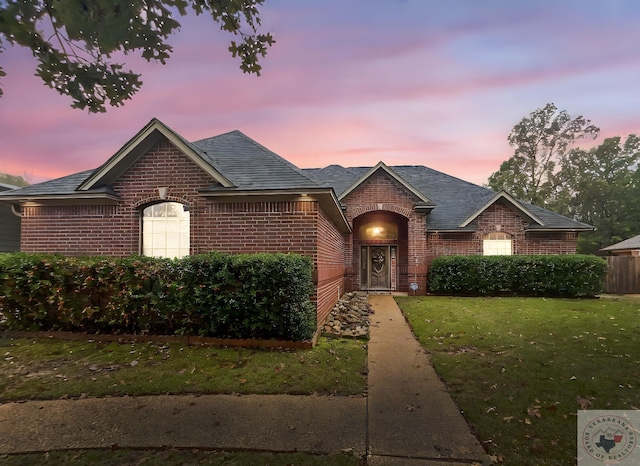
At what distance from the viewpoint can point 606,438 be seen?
11.3 ft

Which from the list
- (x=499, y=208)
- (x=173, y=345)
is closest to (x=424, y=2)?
(x=173, y=345)

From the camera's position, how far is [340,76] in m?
11.2

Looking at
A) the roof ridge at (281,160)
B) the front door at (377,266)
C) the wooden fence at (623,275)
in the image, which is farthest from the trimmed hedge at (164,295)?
the wooden fence at (623,275)

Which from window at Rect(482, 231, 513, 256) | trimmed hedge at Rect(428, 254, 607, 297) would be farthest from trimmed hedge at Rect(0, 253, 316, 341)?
window at Rect(482, 231, 513, 256)

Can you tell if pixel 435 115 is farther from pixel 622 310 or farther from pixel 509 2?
pixel 622 310

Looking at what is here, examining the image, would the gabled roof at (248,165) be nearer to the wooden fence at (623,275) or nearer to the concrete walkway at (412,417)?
the concrete walkway at (412,417)

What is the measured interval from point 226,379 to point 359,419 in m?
2.23

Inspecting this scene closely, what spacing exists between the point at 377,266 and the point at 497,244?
6557 mm

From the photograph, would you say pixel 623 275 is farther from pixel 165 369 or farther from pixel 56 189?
pixel 56 189

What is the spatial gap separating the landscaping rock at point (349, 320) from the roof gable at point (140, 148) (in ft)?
15.4

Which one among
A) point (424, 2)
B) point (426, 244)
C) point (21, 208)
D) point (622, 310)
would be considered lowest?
point (622, 310)

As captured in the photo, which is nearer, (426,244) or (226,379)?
(226,379)

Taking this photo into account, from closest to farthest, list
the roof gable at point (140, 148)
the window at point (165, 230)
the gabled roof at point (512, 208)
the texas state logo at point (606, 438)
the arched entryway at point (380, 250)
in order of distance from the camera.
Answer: the texas state logo at point (606, 438) → the roof gable at point (140, 148) → the window at point (165, 230) → the gabled roof at point (512, 208) → the arched entryway at point (380, 250)

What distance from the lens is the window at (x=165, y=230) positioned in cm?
913
